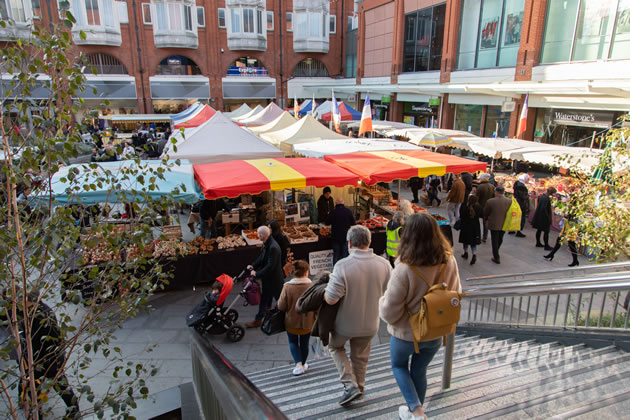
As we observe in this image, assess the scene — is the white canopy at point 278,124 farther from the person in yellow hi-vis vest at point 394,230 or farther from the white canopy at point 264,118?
the person in yellow hi-vis vest at point 394,230

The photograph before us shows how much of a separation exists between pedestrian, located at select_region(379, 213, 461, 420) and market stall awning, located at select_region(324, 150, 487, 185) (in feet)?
19.2

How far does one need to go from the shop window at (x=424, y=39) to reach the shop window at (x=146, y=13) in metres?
22.5

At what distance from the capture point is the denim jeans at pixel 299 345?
175 inches

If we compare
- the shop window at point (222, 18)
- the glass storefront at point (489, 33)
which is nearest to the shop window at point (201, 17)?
the shop window at point (222, 18)

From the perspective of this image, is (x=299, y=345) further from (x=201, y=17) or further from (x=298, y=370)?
(x=201, y=17)

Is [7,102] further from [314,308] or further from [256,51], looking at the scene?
[256,51]

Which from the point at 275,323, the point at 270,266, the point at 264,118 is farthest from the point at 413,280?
the point at 264,118

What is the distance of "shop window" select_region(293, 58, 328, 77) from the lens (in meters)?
41.3

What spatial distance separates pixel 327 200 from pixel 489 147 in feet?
22.1

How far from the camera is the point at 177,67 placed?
3700 cm

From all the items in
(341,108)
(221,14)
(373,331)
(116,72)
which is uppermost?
(221,14)

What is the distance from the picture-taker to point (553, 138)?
17688 mm

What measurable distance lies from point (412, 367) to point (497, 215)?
6.73 metres

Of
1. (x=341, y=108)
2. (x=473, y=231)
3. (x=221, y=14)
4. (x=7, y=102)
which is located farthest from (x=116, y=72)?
(x=7, y=102)
